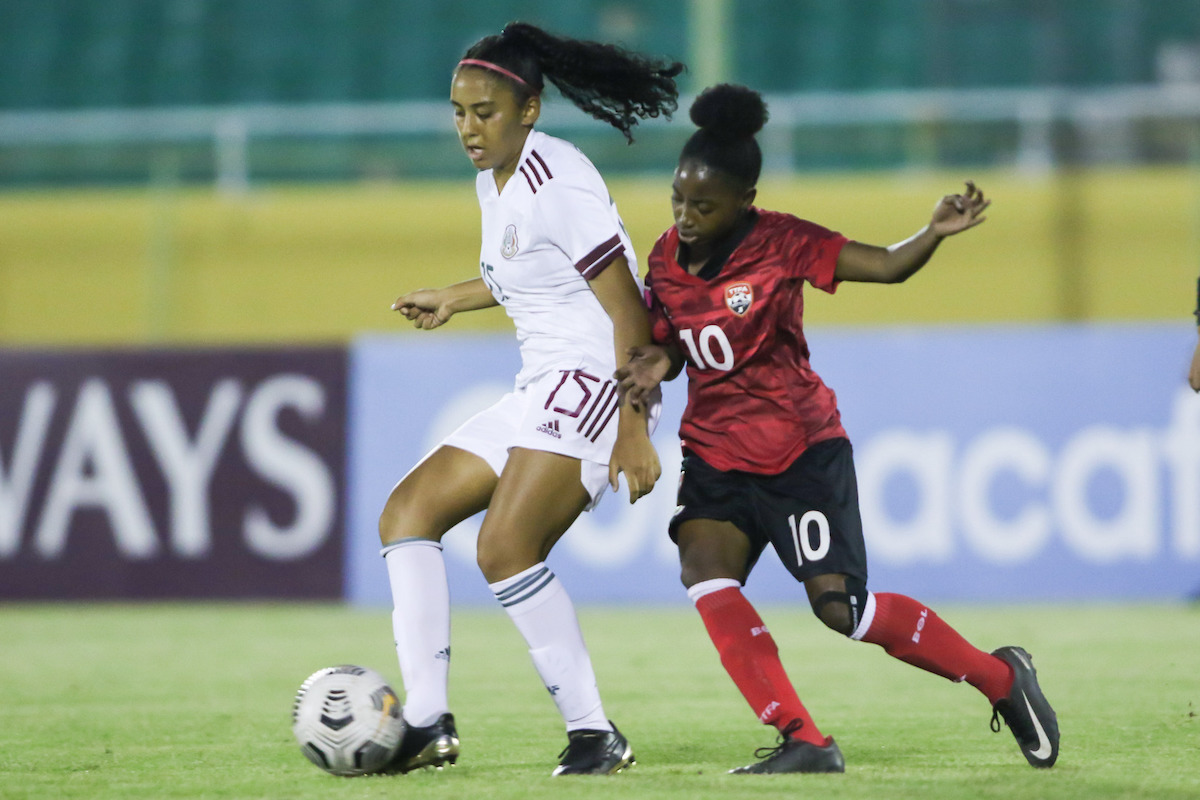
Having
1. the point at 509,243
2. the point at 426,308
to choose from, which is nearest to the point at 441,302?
the point at 426,308

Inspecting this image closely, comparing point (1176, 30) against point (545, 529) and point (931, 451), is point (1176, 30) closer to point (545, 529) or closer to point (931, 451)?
point (931, 451)

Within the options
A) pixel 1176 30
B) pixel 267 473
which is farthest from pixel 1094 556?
pixel 1176 30

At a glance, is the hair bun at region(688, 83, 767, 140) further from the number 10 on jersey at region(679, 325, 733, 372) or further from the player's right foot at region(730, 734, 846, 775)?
the player's right foot at region(730, 734, 846, 775)

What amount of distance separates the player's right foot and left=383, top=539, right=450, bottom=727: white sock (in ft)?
2.70

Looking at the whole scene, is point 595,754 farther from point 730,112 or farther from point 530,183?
point 730,112

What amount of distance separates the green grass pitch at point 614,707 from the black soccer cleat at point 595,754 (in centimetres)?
6

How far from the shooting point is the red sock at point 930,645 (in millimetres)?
4309

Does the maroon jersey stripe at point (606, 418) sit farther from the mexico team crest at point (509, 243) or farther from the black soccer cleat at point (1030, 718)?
the black soccer cleat at point (1030, 718)

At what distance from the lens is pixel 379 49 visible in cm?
1570

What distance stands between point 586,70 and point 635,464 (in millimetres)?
1104

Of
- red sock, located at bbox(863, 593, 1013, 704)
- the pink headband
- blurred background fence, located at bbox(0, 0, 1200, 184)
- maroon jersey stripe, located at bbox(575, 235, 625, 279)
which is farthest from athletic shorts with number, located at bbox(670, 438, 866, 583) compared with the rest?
blurred background fence, located at bbox(0, 0, 1200, 184)

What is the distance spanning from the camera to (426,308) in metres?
4.80

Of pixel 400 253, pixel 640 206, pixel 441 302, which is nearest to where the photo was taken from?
pixel 441 302

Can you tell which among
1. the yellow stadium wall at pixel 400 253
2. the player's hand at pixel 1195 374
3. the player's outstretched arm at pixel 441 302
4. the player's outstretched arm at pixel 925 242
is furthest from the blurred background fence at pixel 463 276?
the player's outstretched arm at pixel 925 242
